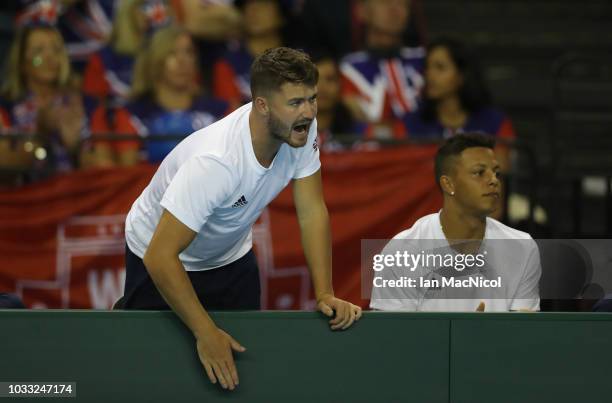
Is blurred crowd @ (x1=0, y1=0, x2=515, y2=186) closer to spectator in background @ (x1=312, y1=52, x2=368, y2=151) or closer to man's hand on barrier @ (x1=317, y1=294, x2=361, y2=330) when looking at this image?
spectator in background @ (x1=312, y1=52, x2=368, y2=151)

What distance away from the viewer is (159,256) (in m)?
3.63

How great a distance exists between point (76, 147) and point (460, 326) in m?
3.68

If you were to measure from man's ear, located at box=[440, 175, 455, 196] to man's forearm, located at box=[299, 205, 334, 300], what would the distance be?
2.87ft

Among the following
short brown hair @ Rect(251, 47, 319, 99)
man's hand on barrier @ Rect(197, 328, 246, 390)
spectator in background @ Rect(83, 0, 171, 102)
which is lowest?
man's hand on barrier @ Rect(197, 328, 246, 390)

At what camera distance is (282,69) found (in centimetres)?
374

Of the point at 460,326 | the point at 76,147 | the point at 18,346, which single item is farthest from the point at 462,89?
the point at 18,346

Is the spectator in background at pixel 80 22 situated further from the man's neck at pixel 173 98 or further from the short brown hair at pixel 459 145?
the short brown hair at pixel 459 145

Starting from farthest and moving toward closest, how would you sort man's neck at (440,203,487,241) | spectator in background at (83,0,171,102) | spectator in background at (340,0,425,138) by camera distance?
1. spectator in background at (83,0,171,102)
2. spectator in background at (340,0,425,138)
3. man's neck at (440,203,487,241)

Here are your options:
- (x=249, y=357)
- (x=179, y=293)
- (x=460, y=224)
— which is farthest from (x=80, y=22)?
(x=249, y=357)

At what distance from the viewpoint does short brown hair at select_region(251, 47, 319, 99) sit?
374cm

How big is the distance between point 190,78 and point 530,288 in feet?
11.6

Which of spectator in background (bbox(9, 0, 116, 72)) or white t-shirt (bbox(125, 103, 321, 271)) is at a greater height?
spectator in background (bbox(9, 0, 116, 72))

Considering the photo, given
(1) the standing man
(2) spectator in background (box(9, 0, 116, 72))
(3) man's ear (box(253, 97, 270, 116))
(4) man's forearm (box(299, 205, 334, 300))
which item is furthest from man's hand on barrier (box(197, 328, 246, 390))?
(2) spectator in background (box(9, 0, 116, 72))

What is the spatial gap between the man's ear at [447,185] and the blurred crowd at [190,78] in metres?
1.53
